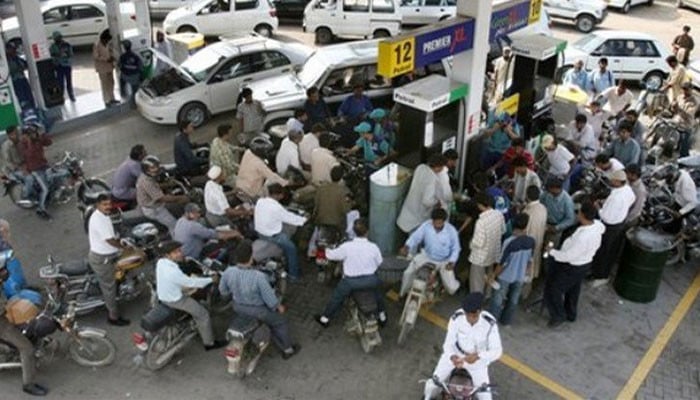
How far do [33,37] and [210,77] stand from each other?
336 cm

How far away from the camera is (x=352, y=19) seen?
18406 millimetres

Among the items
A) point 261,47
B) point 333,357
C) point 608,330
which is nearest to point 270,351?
point 333,357

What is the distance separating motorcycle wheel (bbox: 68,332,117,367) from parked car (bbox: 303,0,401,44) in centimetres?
1289

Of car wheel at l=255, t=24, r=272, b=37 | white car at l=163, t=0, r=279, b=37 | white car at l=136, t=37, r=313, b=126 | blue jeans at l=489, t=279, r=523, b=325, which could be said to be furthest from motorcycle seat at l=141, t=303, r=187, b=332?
car wheel at l=255, t=24, r=272, b=37

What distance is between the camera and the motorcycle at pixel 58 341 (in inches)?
283

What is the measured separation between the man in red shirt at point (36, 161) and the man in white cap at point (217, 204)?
320cm

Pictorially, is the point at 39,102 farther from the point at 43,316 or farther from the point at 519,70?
the point at 519,70

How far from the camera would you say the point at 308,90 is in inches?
462

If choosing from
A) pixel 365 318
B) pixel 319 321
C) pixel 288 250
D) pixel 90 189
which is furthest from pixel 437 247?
pixel 90 189

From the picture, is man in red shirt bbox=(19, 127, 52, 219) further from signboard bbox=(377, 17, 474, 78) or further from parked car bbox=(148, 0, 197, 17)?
parked car bbox=(148, 0, 197, 17)

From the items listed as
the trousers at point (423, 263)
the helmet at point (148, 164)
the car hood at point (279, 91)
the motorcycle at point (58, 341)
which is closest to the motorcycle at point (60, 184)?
the helmet at point (148, 164)

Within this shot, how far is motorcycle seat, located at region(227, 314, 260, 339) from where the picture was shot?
7059 mm

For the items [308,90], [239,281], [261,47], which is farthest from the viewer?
[261,47]

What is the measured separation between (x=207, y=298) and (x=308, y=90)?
495 cm
